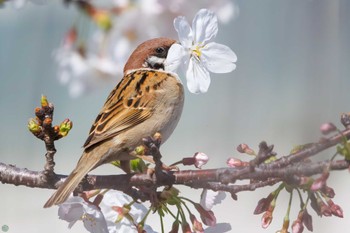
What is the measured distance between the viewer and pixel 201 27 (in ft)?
2.28

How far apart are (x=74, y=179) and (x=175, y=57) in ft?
0.63

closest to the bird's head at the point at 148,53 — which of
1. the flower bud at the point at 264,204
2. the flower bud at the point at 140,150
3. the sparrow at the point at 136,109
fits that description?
the sparrow at the point at 136,109

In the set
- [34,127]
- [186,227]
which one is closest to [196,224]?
[186,227]

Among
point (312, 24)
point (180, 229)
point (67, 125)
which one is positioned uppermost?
point (312, 24)

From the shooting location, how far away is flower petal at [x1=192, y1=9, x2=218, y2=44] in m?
0.69

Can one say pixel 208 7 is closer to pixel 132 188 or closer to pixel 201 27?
pixel 201 27

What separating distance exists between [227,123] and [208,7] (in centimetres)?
14

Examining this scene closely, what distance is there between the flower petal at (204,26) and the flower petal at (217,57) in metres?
0.01

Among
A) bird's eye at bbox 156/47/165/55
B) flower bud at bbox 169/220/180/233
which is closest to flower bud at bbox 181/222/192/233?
flower bud at bbox 169/220/180/233

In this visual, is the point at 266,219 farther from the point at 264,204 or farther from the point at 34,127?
the point at 34,127

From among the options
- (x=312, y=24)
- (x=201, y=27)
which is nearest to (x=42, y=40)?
(x=201, y=27)

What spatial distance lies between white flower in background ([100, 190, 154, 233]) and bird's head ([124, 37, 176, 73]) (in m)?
0.16

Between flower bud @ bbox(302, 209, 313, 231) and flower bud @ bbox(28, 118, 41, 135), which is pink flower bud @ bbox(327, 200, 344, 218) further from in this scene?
flower bud @ bbox(28, 118, 41, 135)

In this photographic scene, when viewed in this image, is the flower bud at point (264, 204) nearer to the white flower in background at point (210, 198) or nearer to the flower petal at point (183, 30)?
the white flower in background at point (210, 198)
